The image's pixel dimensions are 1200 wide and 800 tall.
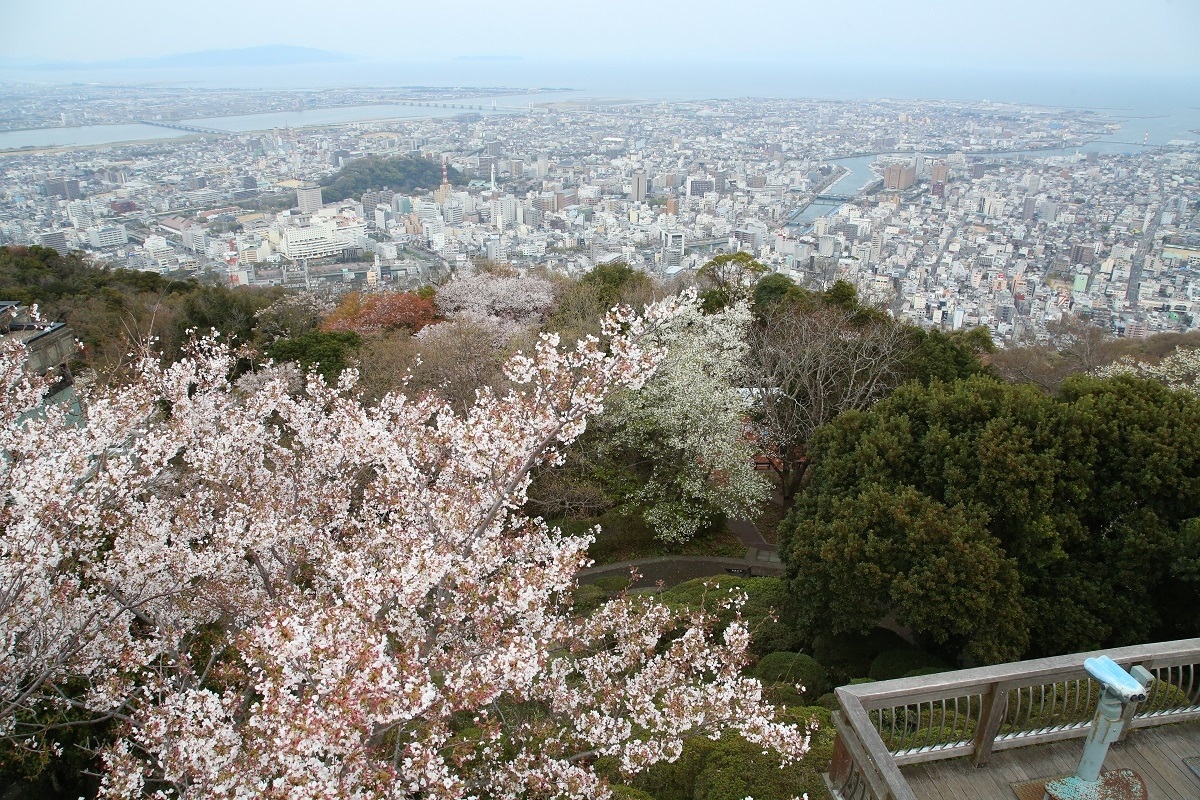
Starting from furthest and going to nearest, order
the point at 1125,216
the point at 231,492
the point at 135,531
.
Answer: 1. the point at 1125,216
2. the point at 231,492
3. the point at 135,531

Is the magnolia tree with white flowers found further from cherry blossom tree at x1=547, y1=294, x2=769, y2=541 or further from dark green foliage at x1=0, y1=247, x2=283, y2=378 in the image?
dark green foliage at x1=0, y1=247, x2=283, y2=378

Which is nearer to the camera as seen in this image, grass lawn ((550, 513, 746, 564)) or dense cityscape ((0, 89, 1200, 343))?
grass lawn ((550, 513, 746, 564))

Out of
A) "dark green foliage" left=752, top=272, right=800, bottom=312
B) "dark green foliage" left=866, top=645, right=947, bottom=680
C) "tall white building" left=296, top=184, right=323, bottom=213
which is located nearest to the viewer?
"dark green foliage" left=866, top=645, right=947, bottom=680

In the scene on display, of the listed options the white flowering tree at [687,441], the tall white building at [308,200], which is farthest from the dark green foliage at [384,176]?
the white flowering tree at [687,441]

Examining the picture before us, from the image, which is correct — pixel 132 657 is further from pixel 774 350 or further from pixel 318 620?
pixel 774 350

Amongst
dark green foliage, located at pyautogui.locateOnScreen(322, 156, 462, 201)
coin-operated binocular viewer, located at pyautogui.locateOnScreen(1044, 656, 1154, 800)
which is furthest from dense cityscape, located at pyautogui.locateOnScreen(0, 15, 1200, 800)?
dark green foliage, located at pyautogui.locateOnScreen(322, 156, 462, 201)

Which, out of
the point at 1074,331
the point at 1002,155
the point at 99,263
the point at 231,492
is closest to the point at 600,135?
the point at 1002,155

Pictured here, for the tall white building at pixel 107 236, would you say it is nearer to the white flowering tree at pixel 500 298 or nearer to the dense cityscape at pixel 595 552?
the dense cityscape at pixel 595 552
